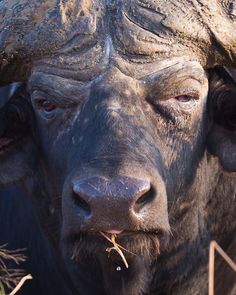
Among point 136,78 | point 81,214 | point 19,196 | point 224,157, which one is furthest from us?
point 19,196

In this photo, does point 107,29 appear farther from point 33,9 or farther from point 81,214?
point 81,214

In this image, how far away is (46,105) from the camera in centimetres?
631

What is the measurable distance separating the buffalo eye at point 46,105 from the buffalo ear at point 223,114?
0.89 meters

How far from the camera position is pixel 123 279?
6246mm

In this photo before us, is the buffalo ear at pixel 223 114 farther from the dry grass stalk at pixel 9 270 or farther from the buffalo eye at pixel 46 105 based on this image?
the dry grass stalk at pixel 9 270

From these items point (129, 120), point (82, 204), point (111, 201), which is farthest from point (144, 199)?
point (129, 120)

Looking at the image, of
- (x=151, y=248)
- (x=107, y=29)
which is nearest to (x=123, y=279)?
(x=151, y=248)

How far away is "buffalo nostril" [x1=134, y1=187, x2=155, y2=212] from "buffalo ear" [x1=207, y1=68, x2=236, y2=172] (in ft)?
3.22

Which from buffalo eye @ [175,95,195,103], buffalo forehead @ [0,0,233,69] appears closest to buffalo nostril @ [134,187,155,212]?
buffalo eye @ [175,95,195,103]

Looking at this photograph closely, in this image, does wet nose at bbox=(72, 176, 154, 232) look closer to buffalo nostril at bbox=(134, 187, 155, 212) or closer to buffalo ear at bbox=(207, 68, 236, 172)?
buffalo nostril at bbox=(134, 187, 155, 212)

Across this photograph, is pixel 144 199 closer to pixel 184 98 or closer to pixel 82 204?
pixel 82 204

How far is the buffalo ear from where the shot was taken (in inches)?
253

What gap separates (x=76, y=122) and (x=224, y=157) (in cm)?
92

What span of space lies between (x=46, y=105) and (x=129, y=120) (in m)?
0.65
